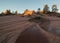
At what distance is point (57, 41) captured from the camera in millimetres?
7926

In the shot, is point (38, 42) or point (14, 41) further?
point (38, 42)

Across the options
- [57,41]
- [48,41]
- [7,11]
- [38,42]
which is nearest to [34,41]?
[38,42]

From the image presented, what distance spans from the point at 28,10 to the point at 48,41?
32262 mm

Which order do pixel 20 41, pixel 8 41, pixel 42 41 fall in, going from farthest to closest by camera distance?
pixel 42 41
pixel 20 41
pixel 8 41

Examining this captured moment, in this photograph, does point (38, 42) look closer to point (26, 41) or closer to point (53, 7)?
point (26, 41)

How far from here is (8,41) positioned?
659cm

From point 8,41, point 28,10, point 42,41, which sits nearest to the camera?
point 8,41

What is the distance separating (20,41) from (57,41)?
1964 mm

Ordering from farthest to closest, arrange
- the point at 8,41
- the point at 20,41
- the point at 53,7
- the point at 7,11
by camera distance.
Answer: the point at 53,7
the point at 7,11
the point at 20,41
the point at 8,41

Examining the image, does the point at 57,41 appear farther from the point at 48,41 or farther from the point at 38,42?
the point at 38,42

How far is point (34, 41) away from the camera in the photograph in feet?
24.3

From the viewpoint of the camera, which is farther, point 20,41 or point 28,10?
point 28,10

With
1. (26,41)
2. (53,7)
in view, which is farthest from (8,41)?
(53,7)

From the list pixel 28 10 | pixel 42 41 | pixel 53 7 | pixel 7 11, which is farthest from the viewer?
pixel 53 7
